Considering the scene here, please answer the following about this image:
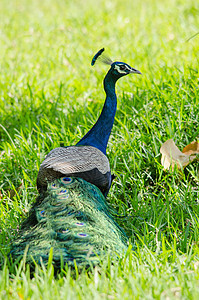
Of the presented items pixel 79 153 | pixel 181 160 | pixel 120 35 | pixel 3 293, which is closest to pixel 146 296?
pixel 3 293

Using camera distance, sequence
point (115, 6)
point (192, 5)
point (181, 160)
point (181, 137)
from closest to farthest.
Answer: point (181, 160) → point (181, 137) → point (192, 5) → point (115, 6)

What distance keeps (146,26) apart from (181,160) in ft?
11.1

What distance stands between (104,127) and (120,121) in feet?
2.52

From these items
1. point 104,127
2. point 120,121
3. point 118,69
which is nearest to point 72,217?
point 104,127

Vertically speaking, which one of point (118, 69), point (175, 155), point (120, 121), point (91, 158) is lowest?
point (175, 155)

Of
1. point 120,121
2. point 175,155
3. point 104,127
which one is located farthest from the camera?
point 120,121

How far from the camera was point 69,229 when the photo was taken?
2.11 metres

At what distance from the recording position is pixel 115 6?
703 cm

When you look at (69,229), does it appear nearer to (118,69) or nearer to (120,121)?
(118,69)

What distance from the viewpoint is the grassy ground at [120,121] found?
206cm

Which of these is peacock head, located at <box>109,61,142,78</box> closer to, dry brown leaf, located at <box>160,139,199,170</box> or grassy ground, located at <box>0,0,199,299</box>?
grassy ground, located at <box>0,0,199,299</box>

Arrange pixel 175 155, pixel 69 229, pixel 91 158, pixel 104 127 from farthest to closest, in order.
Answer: pixel 175 155
pixel 104 127
pixel 91 158
pixel 69 229

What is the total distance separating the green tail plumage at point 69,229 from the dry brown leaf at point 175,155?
1.07 metres

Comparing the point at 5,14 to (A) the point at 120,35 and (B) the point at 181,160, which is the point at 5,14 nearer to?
(A) the point at 120,35
